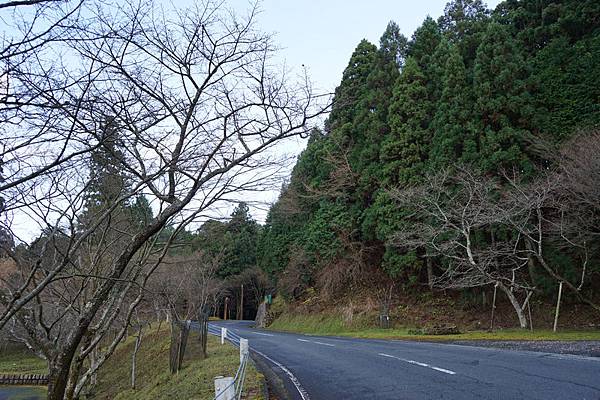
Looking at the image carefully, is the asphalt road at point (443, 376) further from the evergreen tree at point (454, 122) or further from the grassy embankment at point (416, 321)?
the evergreen tree at point (454, 122)

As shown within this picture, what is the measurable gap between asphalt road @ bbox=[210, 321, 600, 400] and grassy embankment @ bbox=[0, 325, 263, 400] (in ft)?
3.40

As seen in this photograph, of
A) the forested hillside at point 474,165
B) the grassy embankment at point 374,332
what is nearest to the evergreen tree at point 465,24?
the forested hillside at point 474,165

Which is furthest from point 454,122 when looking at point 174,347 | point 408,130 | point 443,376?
point 443,376

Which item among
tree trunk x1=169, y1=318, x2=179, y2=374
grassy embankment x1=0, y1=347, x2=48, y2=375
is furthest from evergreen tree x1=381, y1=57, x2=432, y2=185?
grassy embankment x1=0, y1=347, x2=48, y2=375

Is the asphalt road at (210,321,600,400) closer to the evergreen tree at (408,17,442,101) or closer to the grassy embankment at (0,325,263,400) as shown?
the grassy embankment at (0,325,263,400)

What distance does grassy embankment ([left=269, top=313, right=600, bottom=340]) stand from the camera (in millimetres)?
14391

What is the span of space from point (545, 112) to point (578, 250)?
6.26 meters

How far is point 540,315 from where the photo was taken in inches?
781

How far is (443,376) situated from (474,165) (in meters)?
15.2

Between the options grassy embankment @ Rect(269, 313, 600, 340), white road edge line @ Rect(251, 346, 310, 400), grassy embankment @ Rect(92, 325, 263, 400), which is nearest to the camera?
white road edge line @ Rect(251, 346, 310, 400)

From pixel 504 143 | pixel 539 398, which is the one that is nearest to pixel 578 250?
pixel 504 143

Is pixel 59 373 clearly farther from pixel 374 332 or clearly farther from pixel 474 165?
pixel 474 165

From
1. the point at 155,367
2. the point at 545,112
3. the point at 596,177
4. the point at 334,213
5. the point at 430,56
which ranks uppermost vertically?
the point at 430,56

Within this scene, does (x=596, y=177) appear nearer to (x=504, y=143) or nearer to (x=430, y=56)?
(x=504, y=143)
